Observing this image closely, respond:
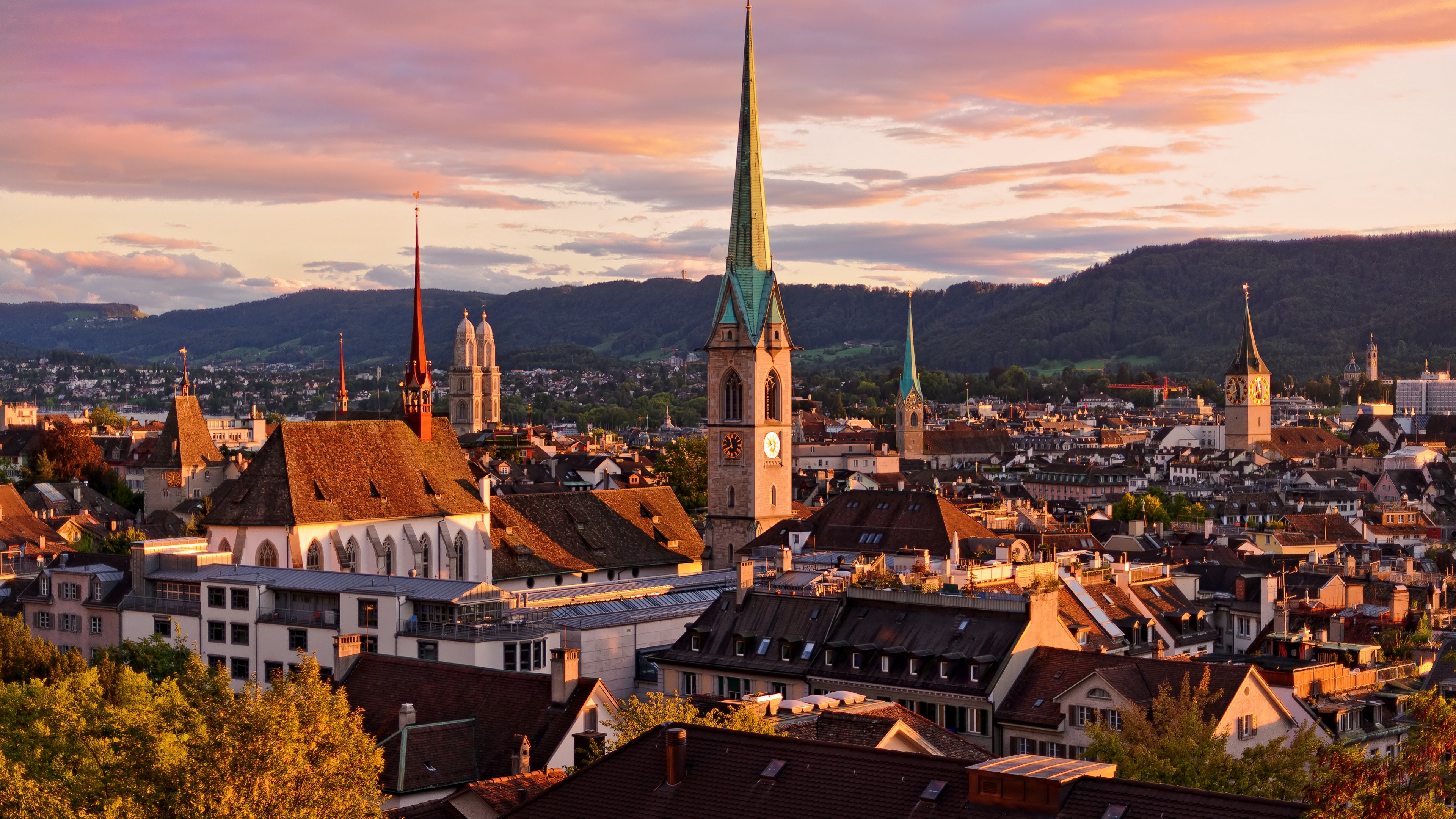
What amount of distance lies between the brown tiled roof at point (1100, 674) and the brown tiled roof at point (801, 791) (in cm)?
1473

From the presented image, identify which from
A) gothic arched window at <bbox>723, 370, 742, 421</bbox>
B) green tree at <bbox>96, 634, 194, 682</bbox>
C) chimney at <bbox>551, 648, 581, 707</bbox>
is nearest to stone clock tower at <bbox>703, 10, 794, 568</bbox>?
gothic arched window at <bbox>723, 370, 742, 421</bbox>

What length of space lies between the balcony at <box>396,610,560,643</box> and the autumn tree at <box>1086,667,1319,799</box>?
2084 centimetres

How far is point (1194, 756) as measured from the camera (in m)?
34.7

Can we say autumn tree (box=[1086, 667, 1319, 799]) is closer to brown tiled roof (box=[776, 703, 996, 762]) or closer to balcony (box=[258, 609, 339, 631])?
brown tiled roof (box=[776, 703, 996, 762])

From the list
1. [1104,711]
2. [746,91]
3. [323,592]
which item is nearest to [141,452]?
[746,91]

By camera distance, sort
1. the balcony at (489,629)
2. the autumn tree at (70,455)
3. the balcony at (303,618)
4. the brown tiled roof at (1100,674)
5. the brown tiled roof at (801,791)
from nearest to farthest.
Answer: the brown tiled roof at (801,791)
the brown tiled roof at (1100,674)
the balcony at (489,629)
the balcony at (303,618)
the autumn tree at (70,455)

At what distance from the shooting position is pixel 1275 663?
5022 cm

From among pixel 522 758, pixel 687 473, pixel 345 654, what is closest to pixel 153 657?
pixel 345 654

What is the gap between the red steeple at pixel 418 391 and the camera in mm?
82438

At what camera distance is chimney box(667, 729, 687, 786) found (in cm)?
2739

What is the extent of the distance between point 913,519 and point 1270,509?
6484 centimetres

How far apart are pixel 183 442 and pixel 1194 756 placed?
3467 inches

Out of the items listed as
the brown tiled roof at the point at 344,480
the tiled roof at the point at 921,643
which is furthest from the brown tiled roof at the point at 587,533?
the tiled roof at the point at 921,643

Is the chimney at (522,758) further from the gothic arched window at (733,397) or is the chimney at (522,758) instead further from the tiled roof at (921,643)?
the gothic arched window at (733,397)
